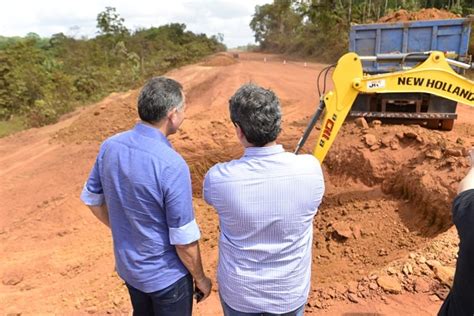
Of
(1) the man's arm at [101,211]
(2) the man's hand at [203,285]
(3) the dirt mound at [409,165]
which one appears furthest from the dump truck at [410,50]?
(1) the man's arm at [101,211]

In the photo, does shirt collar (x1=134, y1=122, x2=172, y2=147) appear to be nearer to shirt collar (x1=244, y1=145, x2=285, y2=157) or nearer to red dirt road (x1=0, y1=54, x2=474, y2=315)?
shirt collar (x1=244, y1=145, x2=285, y2=157)

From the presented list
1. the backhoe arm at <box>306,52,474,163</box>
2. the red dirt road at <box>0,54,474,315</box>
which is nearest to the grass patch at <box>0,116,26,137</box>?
the red dirt road at <box>0,54,474,315</box>

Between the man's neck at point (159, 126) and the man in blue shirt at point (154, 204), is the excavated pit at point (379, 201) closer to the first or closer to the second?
the man in blue shirt at point (154, 204)

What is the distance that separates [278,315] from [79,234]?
435cm

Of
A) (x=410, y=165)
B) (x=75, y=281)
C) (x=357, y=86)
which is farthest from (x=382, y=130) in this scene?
(x=75, y=281)

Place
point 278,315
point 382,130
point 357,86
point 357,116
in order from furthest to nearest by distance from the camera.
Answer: point 357,116 → point 382,130 → point 357,86 → point 278,315

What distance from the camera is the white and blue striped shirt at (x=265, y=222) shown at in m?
1.98

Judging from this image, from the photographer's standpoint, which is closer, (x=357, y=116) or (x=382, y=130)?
(x=382, y=130)

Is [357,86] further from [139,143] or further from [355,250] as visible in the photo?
[139,143]

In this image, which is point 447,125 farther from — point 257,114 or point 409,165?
point 257,114

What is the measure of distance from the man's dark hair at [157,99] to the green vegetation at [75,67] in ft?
42.1

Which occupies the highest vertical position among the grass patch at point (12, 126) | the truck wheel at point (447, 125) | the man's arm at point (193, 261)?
the man's arm at point (193, 261)

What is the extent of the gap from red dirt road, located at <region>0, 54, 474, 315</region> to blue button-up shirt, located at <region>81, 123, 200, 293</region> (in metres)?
1.68

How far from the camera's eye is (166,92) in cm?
221
